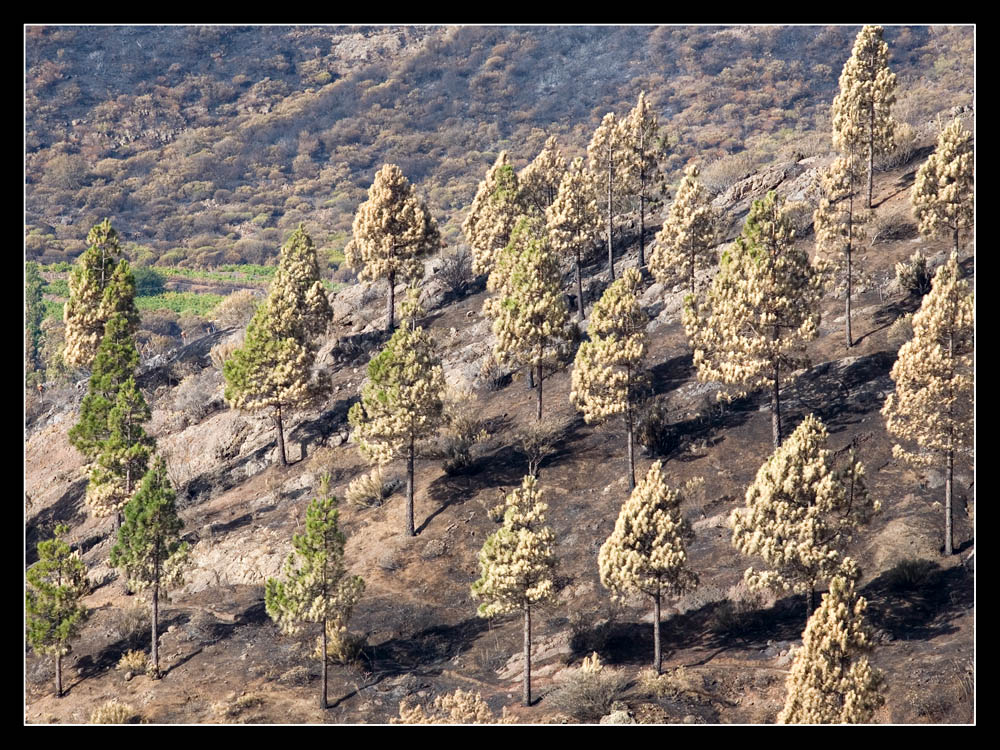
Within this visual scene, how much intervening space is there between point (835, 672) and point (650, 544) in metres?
9.93

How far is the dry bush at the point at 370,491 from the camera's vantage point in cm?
5681

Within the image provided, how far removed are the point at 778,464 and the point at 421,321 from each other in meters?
41.6

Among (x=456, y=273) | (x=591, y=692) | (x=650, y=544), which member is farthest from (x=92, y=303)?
(x=591, y=692)

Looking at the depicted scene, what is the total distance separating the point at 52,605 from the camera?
4588 cm

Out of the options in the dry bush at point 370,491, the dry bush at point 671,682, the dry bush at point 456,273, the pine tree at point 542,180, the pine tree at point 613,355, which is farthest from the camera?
the dry bush at point 456,273

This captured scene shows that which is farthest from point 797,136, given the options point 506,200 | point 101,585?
point 101,585

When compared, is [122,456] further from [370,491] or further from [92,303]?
[92,303]

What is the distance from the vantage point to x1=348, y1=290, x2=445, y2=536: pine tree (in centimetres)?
5200

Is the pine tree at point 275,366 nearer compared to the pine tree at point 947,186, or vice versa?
the pine tree at point 947,186

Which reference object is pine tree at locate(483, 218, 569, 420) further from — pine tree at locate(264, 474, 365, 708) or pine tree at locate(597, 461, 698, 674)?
pine tree at locate(597, 461, 698, 674)

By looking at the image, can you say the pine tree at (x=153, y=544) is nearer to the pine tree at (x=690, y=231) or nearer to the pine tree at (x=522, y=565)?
the pine tree at (x=522, y=565)

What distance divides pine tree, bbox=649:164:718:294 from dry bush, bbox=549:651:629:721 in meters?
30.7

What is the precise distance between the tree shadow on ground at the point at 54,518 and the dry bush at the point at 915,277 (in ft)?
153

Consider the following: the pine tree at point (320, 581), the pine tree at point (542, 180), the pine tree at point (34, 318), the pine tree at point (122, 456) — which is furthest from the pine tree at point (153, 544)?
the pine tree at point (34, 318)
